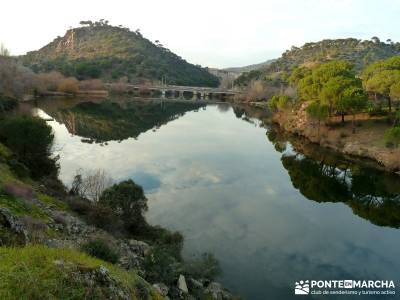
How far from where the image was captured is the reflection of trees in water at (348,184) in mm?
29656

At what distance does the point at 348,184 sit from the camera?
35781 mm

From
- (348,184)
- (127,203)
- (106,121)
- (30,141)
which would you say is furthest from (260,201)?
(106,121)

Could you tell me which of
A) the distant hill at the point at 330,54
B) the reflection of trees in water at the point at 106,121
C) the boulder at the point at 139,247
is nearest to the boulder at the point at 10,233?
the boulder at the point at 139,247

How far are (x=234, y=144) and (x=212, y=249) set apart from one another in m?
35.0

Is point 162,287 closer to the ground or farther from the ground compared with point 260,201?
farther from the ground

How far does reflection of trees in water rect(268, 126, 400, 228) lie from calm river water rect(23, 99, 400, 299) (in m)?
0.09

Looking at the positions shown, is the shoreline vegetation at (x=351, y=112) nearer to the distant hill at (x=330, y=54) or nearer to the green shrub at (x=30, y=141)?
the green shrub at (x=30, y=141)

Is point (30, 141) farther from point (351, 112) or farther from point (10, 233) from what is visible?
point (351, 112)

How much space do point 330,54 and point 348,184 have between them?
144233mm

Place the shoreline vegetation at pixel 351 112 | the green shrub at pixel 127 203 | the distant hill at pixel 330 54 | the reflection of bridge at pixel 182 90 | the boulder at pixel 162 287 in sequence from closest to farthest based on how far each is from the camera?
1. the boulder at pixel 162 287
2. the green shrub at pixel 127 203
3. the shoreline vegetation at pixel 351 112
4. the reflection of bridge at pixel 182 90
5. the distant hill at pixel 330 54

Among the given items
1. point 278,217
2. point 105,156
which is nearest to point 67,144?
point 105,156

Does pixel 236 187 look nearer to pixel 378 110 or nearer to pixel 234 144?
pixel 234 144

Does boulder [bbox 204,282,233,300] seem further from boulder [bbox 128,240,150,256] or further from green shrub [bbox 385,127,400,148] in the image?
green shrub [bbox 385,127,400,148]

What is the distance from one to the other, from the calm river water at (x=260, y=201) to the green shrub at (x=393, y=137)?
4.27m
